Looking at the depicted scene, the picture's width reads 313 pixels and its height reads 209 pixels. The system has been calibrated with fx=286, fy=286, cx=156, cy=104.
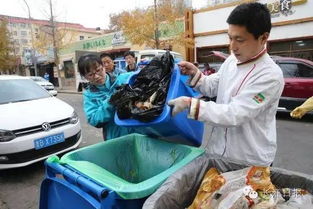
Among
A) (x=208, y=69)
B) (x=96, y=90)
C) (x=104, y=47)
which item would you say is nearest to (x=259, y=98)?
(x=96, y=90)

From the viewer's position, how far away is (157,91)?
1.88 metres

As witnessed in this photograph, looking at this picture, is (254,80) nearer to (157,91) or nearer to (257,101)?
(257,101)

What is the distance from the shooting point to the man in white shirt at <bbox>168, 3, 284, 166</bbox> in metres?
1.45

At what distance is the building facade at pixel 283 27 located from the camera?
456 inches

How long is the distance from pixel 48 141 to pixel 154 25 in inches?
482

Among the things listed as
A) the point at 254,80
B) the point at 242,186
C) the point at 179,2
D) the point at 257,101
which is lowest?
the point at 242,186

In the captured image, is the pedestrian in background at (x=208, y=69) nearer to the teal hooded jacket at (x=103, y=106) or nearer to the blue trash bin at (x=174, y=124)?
the teal hooded jacket at (x=103, y=106)

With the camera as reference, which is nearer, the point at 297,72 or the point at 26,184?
the point at 26,184

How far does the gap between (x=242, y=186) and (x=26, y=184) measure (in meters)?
3.35

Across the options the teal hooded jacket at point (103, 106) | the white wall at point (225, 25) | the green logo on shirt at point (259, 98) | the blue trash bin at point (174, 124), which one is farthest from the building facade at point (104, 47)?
the green logo on shirt at point (259, 98)

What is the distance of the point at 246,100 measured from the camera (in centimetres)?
146

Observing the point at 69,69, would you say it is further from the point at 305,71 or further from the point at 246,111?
the point at 246,111

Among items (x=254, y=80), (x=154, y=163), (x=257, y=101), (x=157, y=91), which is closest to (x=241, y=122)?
(x=257, y=101)

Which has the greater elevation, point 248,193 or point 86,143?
point 248,193
